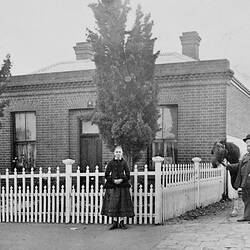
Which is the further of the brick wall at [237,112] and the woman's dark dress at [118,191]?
the brick wall at [237,112]

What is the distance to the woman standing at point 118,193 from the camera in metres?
9.50

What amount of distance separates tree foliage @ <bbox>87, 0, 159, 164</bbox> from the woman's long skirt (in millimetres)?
1907

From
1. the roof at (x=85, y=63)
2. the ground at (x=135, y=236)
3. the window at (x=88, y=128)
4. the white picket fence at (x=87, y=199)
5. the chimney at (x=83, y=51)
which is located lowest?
the ground at (x=135, y=236)

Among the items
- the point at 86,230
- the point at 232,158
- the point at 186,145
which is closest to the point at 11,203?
the point at 86,230

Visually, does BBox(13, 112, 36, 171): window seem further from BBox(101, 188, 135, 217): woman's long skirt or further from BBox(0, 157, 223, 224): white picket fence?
BBox(101, 188, 135, 217): woman's long skirt

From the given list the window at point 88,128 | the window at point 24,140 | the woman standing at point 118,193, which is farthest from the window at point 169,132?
the woman standing at point 118,193

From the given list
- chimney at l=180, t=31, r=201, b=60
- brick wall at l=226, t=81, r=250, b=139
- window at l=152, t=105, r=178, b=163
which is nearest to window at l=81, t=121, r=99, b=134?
window at l=152, t=105, r=178, b=163

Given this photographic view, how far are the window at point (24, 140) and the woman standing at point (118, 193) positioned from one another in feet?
29.7

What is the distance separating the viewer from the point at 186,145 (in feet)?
52.0

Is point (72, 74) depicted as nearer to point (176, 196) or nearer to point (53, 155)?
point (53, 155)

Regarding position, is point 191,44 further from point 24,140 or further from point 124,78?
point 124,78

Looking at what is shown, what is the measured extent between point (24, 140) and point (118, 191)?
952 centimetres

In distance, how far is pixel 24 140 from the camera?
18250 mm

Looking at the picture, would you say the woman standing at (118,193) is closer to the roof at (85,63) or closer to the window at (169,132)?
the window at (169,132)
